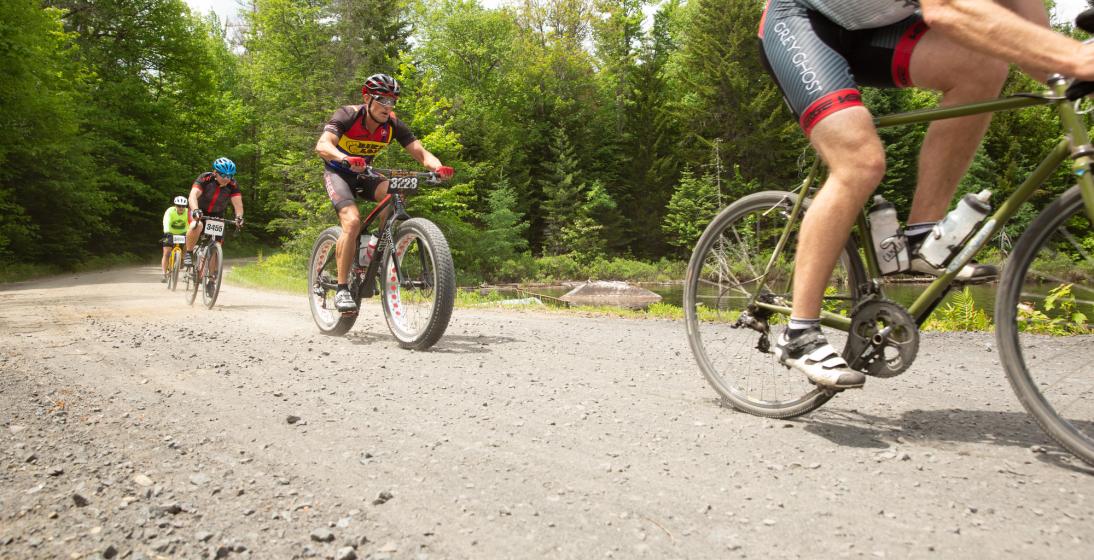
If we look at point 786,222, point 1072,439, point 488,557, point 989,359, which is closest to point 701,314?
point 786,222

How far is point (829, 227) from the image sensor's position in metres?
2.44

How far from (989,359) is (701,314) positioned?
87.2 inches

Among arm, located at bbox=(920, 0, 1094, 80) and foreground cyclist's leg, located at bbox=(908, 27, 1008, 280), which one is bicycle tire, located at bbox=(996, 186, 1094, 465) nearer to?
foreground cyclist's leg, located at bbox=(908, 27, 1008, 280)

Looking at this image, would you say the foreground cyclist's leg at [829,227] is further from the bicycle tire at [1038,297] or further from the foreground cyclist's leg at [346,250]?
the foreground cyclist's leg at [346,250]

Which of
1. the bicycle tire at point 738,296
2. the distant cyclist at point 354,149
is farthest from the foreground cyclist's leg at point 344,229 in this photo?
the bicycle tire at point 738,296

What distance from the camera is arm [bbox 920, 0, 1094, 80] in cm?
193

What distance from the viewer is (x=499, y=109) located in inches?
1724

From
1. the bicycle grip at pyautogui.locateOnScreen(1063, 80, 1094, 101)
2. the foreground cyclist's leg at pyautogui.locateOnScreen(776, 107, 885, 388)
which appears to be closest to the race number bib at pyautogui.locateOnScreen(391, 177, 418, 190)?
the foreground cyclist's leg at pyautogui.locateOnScreen(776, 107, 885, 388)

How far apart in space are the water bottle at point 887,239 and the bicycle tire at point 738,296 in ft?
1.05

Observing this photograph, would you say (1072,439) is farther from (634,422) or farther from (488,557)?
(488,557)

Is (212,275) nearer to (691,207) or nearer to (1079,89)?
(1079,89)

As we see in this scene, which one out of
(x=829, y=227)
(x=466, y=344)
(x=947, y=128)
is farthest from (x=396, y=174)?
(x=947, y=128)

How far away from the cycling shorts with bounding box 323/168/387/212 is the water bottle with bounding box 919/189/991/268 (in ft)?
15.0

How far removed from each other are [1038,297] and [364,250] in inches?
192
